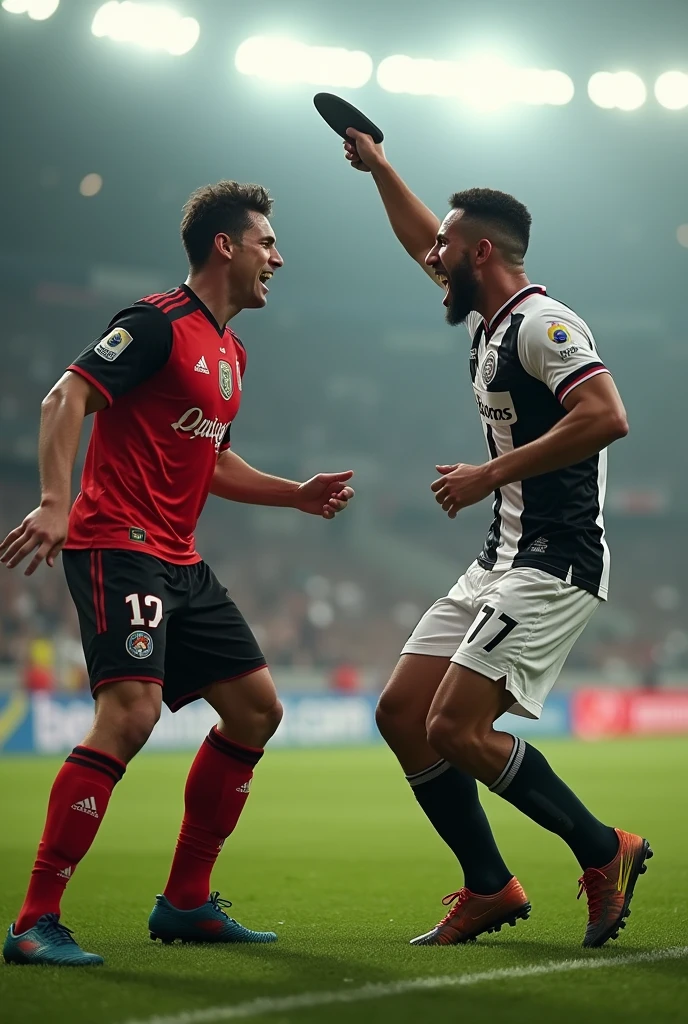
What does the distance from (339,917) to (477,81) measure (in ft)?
77.2

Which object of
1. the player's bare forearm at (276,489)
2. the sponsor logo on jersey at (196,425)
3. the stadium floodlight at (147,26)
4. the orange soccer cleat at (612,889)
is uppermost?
the stadium floodlight at (147,26)

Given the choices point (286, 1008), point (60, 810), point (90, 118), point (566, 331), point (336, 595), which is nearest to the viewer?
point (286, 1008)

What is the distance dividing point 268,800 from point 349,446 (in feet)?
75.6

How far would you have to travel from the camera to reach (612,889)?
3.90m

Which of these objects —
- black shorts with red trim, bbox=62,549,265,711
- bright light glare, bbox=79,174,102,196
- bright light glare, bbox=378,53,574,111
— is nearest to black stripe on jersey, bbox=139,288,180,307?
black shorts with red trim, bbox=62,549,265,711

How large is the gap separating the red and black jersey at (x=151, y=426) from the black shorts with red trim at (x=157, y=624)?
71 mm

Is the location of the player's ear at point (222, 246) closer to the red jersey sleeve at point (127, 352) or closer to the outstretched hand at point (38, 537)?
the red jersey sleeve at point (127, 352)

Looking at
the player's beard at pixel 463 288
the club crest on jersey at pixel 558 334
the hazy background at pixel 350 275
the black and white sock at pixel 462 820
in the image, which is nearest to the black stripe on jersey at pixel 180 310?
the player's beard at pixel 463 288

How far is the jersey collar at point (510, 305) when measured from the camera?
416cm

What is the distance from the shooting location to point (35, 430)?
2875 cm

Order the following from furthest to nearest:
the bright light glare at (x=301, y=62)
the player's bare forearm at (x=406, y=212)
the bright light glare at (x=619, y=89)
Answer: the bright light glare at (x=619, y=89) < the bright light glare at (x=301, y=62) < the player's bare forearm at (x=406, y=212)

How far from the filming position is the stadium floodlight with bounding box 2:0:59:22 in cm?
2039

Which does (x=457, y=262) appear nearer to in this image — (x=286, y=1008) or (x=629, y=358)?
(x=286, y=1008)

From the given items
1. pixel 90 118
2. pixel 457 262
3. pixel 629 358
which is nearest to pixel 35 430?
pixel 90 118
